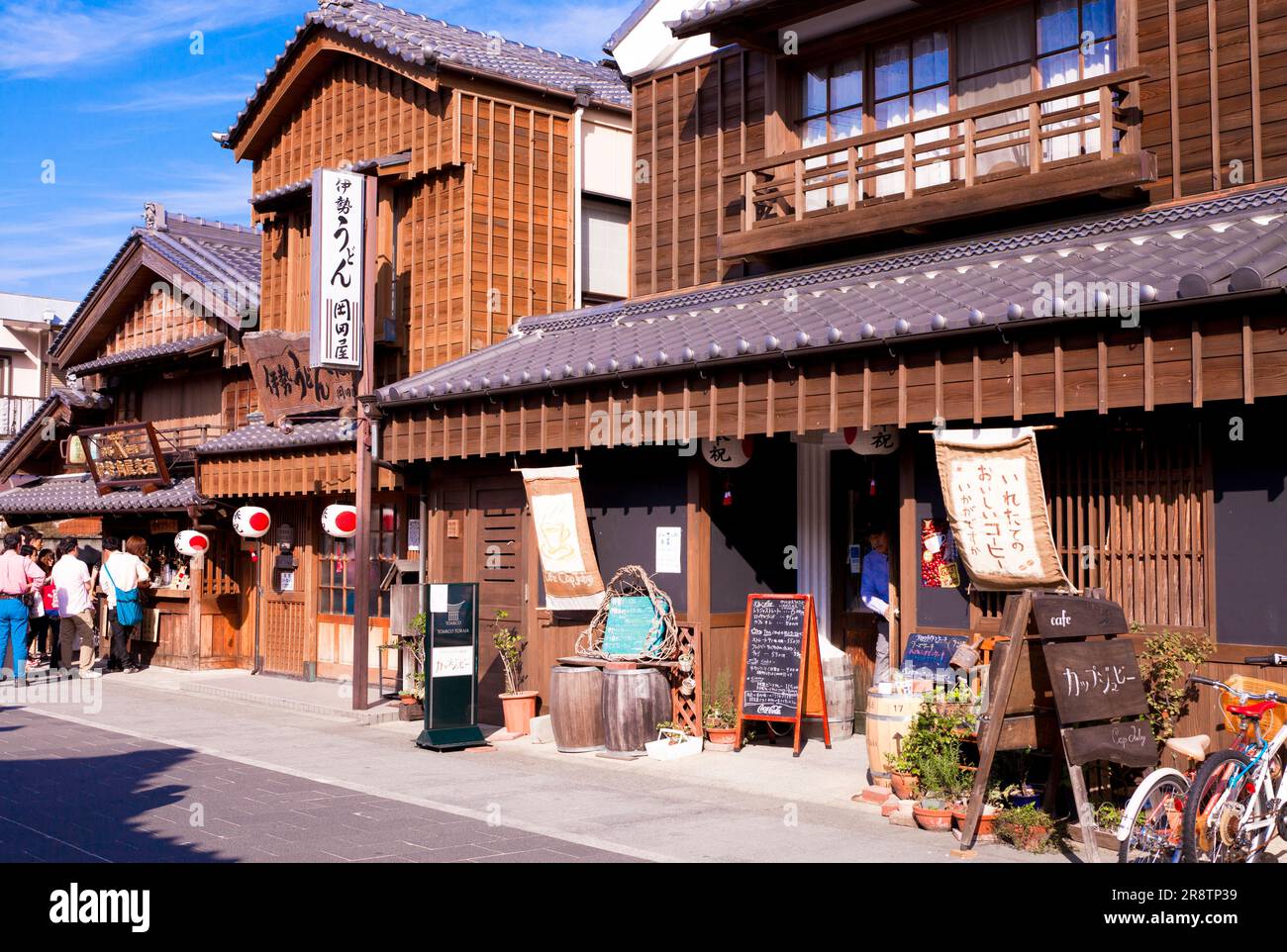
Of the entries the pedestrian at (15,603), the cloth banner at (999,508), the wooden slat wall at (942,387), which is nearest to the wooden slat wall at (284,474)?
the pedestrian at (15,603)

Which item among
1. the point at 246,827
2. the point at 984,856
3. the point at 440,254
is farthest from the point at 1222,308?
the point at 440,254

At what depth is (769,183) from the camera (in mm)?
14391

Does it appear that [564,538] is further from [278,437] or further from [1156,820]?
[278,437]

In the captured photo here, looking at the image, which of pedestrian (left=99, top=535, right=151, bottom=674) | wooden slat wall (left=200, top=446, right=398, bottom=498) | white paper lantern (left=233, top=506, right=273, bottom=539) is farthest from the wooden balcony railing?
pedestrian (left=99, top=535, right=151, bottom=674)

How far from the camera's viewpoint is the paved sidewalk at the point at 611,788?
8.80 metres

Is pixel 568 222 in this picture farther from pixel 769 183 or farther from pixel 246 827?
pixel 246 827

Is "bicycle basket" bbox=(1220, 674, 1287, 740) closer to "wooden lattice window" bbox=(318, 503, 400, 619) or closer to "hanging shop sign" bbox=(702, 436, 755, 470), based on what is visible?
"hanging shop sign" bbox=(702, 436, 755, 470)

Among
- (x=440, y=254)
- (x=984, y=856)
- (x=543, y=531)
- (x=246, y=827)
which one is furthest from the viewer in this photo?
(x=440, y=254)

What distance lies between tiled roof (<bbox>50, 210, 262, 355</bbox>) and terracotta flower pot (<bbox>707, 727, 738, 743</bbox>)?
42.3 feet

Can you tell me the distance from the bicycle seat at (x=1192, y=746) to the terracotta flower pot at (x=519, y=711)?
779 centimetres

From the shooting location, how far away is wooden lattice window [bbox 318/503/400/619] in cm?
1858

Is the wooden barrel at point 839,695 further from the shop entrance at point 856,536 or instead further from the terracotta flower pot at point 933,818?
the terracotta flower pot at point 933,818

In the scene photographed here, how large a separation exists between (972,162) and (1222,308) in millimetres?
4228

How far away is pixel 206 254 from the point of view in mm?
24250
